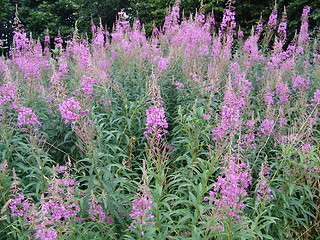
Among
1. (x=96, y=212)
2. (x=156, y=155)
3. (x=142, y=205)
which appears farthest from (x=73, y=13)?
(x=142, y=205)

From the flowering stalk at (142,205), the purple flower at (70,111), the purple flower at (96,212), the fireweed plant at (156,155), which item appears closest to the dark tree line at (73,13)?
the fireweed plant at (156,155)

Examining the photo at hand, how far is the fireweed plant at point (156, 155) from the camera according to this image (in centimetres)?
307

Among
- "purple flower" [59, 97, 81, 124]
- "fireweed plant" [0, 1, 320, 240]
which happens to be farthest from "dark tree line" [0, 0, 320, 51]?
"purple flower" [59, 97, 81, 124]

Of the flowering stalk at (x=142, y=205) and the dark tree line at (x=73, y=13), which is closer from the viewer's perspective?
the flowering stalk at (x=142, y=205)

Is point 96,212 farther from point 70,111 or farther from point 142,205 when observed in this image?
point 70,111

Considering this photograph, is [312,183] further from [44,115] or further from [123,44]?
[123,44]

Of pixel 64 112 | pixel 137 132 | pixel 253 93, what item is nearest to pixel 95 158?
pixel 64 112

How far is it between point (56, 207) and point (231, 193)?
4.78ft

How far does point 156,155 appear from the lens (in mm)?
3414

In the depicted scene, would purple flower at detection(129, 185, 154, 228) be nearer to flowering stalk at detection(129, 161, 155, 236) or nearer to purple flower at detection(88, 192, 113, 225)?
flowering stalk at detection(129, 161, 155, 236)

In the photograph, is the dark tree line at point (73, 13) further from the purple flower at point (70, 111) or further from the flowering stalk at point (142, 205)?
the flowering stalk at point (142, 205)

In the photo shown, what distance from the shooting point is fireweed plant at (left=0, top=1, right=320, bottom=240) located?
3074 millimetres

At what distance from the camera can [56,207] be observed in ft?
8.55

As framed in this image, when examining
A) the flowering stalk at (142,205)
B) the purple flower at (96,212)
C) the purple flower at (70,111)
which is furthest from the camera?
the purple flower at (70,111)
